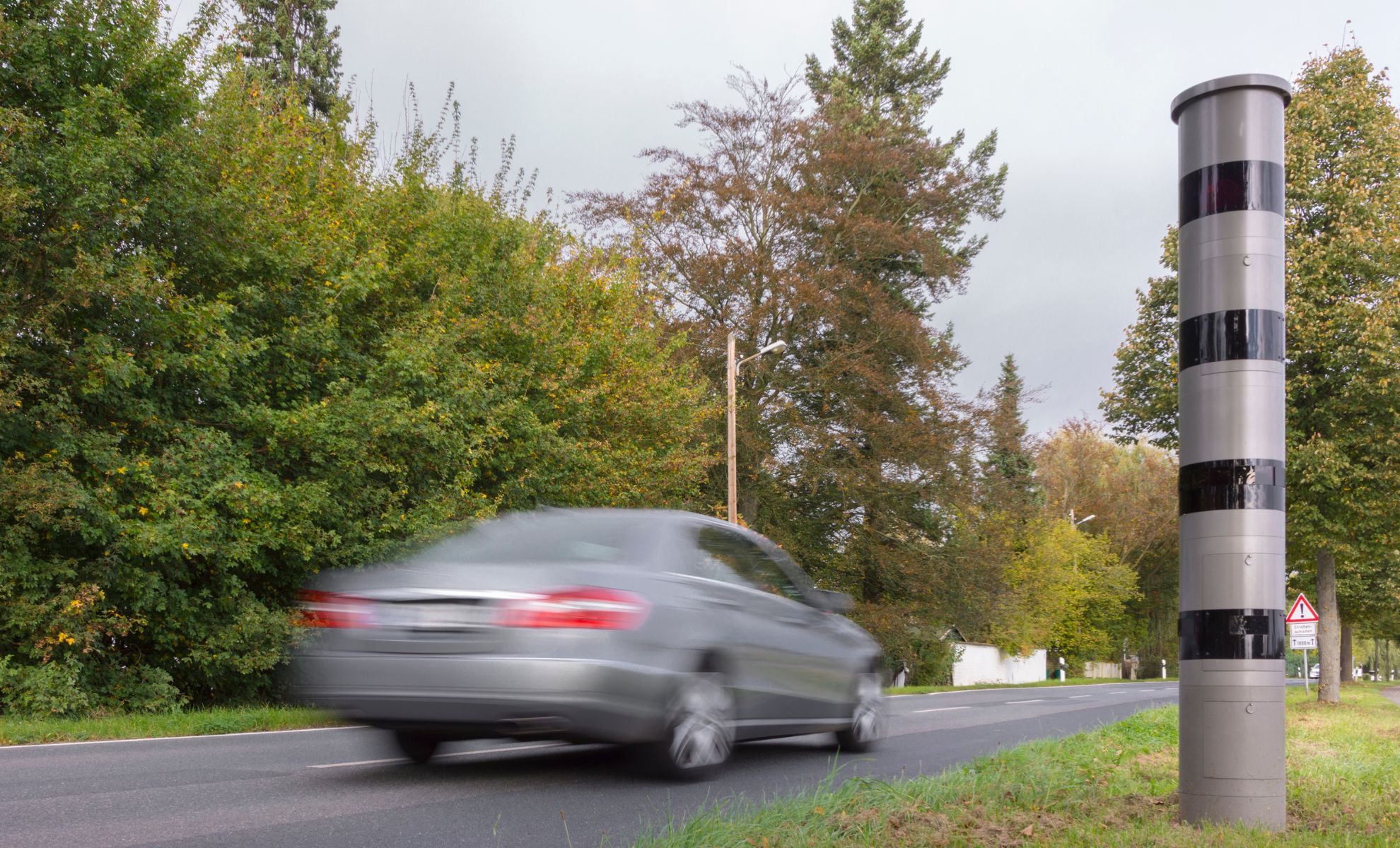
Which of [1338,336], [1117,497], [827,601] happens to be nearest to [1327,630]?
[1338,336]

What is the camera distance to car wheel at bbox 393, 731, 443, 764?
23.9 ft

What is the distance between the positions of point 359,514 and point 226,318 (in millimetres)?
3301

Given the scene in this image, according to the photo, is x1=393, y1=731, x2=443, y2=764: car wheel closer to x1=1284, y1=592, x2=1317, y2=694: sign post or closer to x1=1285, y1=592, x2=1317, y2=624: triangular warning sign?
x1=1284, y1=592, x2=1317, y2=694: sign post

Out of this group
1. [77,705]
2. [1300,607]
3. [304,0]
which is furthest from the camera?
[304,0]

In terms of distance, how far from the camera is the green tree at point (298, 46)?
32.8 m

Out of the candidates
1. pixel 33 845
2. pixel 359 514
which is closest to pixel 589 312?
pixel 359 514

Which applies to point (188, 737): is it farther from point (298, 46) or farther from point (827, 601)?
point (298, 46)

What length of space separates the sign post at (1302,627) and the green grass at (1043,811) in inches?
688

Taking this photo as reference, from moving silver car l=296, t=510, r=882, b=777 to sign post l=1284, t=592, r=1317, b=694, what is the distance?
21.5m

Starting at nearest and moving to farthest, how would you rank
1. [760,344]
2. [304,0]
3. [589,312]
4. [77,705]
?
1. [77,705]
2. [589,312]
3. [760,344]
4. [304,0]

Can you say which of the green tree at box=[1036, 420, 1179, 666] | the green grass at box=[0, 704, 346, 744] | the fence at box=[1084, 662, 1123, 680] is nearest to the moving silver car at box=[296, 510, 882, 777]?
the green grass at box=[0, 704, 346, 744]

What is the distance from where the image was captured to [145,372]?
44.8 ft

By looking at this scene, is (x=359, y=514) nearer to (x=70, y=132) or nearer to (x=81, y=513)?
(x=81, y=513)

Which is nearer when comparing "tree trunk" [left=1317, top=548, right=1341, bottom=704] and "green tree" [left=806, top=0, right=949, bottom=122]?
"tree trunk" [left=1317, top=548, right=1341, bottom=704]
